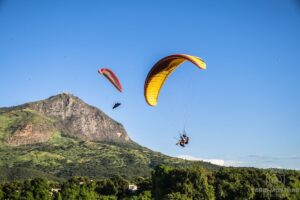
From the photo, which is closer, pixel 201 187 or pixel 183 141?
pixel 183 141

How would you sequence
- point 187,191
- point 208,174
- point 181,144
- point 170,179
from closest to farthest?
point 181,144 → point 187,191 → point 170,179 → point 208,174

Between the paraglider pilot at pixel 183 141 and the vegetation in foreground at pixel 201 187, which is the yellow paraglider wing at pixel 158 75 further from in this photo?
the vegetation in foreground at pixel 201 187

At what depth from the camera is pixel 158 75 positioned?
4062 cm

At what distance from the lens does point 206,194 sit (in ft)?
247

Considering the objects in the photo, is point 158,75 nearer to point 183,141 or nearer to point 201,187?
point 183,141

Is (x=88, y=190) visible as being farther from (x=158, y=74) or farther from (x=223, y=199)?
(x=158, y=74)

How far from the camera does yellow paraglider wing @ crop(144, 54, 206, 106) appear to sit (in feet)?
126

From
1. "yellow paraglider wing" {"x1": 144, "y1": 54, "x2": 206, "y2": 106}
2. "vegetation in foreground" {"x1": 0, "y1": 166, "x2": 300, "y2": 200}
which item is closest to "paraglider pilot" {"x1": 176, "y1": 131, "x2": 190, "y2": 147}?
"yellow paraglider wing" {"x1": 144, "y1": 54, "x2": 206, "y2": 106}

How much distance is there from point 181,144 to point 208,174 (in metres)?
50.2

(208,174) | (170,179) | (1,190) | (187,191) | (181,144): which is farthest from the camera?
(1,190)

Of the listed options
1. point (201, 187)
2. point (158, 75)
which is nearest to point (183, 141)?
point (158, 75)

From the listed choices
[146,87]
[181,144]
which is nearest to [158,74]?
[146,87]

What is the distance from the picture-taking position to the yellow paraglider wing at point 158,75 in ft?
126

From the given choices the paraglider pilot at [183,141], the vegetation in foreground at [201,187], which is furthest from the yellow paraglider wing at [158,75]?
the vegetation in foreground at [201,187]
